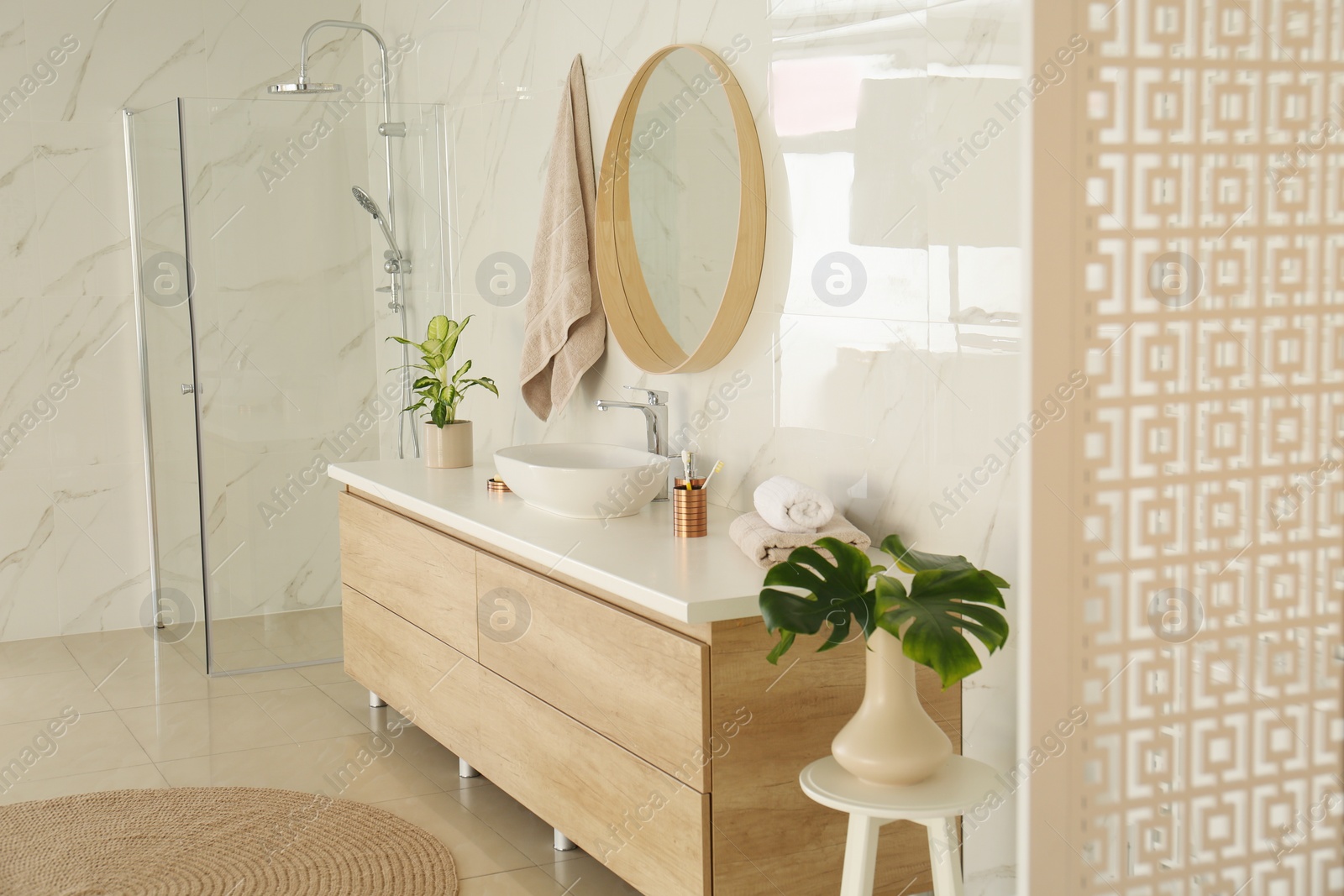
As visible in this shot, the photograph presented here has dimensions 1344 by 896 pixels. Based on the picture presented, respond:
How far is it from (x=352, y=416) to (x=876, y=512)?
2.43m

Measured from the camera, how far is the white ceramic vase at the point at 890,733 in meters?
1.69

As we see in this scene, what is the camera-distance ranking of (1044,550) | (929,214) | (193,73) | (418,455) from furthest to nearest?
(193,73) → (418,455) → (929,214) → (1044,550)

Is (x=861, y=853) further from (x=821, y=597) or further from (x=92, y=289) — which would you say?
(x=92, y=289)

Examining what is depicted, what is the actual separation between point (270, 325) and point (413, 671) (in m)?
1.48

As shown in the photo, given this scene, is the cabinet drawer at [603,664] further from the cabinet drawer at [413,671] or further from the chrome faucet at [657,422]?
the chrome faucet at [657,422]

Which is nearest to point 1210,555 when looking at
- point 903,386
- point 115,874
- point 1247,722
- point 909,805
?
point 1247,722

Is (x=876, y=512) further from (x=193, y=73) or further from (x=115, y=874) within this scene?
(x=193, y=73)

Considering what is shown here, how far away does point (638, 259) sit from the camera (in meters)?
3.00

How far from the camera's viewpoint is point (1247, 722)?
1268mm

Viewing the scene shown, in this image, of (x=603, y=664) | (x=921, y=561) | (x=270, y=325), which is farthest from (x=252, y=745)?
(x=921, y=561)

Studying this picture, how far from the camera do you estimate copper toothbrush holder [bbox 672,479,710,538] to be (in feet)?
7.89

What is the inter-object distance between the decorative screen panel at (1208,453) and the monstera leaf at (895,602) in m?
0.32

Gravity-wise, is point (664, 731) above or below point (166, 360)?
below

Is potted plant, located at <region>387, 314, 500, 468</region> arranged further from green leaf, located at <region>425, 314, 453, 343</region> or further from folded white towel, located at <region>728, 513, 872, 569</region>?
folded white towel, located at <region>728, 513, 872, 569</region>
